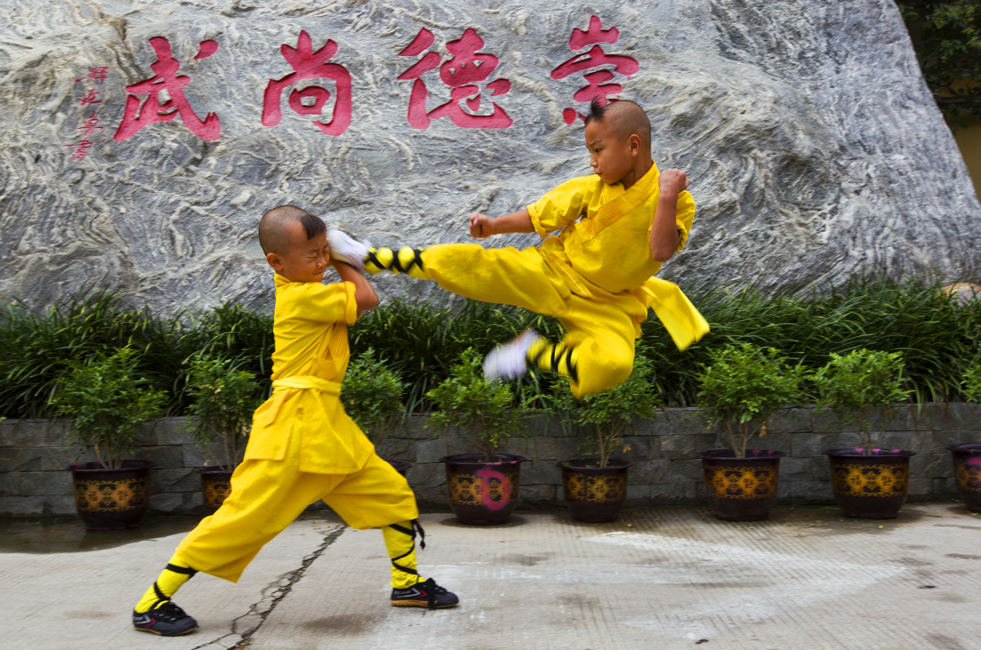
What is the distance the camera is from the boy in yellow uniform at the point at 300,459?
2.84 m

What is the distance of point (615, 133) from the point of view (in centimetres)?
290

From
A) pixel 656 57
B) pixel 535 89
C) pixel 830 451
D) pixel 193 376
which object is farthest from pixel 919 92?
pixel 193 376

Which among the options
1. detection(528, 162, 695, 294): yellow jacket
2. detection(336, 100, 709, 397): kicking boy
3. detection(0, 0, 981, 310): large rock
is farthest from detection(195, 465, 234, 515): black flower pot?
detection(528, 162, 695, 294): yellow jacket

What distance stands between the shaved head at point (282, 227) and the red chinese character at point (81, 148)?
420cm

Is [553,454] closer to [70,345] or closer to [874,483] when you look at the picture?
[874,483]

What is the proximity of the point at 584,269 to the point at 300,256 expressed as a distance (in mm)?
1097

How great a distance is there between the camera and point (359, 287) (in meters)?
3.03

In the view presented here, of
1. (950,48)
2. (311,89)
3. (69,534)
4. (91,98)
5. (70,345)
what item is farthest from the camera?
(950,48)

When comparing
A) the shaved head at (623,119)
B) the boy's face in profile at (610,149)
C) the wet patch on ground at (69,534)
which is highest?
the shaved head at (623,119)

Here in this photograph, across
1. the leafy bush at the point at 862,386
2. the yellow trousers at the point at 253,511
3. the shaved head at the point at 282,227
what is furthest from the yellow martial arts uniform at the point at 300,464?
the leafy bush at the point at 862,386

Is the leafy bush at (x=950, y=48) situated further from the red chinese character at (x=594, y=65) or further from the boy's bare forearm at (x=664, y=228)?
the boy's bare forearm at (x=664, y=228)

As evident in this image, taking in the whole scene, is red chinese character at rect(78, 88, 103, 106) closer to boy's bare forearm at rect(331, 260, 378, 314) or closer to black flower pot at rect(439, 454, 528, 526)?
black flower pot at rect(439, 454, 528, 526)

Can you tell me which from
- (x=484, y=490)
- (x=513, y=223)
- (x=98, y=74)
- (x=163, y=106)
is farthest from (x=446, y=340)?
(x=98, y=74)

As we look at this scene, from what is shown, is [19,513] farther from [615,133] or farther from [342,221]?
[615,133]
